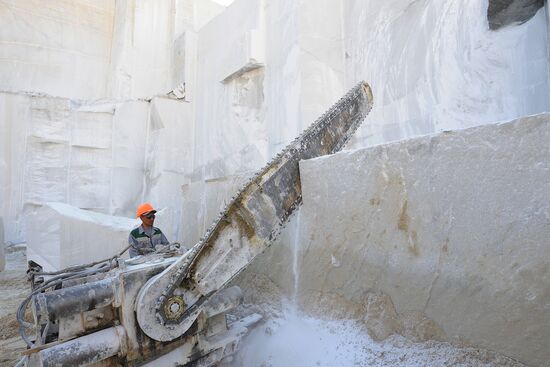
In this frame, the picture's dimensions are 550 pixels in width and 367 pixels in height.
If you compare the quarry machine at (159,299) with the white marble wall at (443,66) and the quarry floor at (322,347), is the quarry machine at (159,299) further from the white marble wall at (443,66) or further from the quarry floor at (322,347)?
the white marble wall at (443,66)

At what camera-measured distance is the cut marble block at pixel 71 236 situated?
4.40 meters

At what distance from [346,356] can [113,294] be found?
112 cm

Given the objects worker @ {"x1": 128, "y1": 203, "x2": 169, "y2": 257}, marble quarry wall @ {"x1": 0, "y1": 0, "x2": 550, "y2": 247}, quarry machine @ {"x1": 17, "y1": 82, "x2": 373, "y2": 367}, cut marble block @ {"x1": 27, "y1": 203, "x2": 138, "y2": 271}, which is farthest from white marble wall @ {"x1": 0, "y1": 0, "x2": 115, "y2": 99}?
quarry machine @ {"x1": 17, "y1": 82, "x2": 373, "y2": 367}

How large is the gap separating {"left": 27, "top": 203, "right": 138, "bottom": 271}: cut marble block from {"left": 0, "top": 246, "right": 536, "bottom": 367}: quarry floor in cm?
180

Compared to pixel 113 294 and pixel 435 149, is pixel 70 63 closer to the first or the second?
pixel 113 294

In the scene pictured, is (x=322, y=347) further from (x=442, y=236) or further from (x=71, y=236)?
(x=71, y=236)

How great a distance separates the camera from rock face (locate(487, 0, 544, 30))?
11.0 ft

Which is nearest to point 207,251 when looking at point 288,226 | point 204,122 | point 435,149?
point 288,226

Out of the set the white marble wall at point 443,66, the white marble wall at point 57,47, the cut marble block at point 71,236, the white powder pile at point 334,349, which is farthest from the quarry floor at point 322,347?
the white marble wall at point 57,47

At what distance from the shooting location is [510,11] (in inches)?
139

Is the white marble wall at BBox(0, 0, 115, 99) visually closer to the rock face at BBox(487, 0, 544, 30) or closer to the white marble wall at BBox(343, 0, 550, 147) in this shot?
the white marble wall at BBox(343, 0, 550, 147)

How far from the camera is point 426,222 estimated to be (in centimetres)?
146

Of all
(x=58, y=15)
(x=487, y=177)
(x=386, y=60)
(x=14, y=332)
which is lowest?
(x=14, y=332)

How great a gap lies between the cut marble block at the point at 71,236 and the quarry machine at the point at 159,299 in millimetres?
2649
